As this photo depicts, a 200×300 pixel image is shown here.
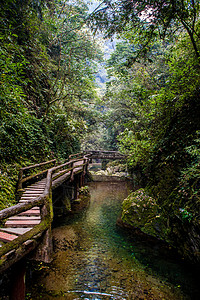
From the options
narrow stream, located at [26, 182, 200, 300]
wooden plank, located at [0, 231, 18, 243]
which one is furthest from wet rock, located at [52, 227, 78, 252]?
wooden plank, located at [0, 231, 18, 243]

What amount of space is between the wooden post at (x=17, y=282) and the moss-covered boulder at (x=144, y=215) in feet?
15.8

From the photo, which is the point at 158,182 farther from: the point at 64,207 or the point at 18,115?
the point at 18,115

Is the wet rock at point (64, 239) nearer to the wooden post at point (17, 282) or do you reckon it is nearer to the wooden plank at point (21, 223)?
the wooden plank at point (21, 223)

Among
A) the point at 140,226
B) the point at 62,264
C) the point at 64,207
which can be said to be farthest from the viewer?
the point at 64,207

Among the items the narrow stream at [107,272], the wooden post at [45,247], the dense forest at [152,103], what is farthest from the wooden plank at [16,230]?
the dense forest at [152,103]

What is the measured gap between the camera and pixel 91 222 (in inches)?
313

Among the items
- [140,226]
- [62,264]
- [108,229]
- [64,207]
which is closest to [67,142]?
[64,207]

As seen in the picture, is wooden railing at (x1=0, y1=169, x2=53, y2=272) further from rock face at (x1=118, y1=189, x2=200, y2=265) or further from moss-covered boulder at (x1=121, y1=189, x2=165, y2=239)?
moss-covered boulder at (x1=121, y1=189, x2=165, y2=239)

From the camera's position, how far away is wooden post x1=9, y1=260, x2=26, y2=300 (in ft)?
9.04

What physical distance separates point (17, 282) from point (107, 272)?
2480 mm

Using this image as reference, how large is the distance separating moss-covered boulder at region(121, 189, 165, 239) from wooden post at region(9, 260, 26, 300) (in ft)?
15.8

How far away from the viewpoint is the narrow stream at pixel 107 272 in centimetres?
360

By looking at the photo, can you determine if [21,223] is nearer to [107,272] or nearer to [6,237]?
[6,237]

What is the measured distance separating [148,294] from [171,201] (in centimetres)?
282
